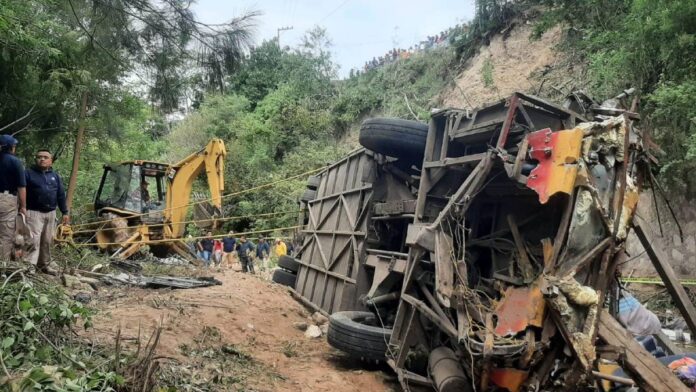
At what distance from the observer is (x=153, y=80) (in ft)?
17.0

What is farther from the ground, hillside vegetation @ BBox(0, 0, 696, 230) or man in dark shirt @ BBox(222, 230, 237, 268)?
hillside vegetation @ BBox(0, 0, 696, 230)

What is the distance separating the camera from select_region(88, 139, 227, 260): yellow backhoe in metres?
11.7

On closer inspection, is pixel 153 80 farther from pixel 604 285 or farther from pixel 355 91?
pixel 355 91

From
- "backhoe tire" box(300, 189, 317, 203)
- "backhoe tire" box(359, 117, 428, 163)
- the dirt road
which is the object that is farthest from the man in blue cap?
"backhoe tire" box(300, 189, 317, 203)

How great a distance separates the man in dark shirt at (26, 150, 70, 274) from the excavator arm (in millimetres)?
5309

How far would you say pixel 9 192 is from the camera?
5625 mm

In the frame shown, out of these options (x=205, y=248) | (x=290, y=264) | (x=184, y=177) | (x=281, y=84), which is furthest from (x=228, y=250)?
(x=281, y=84)

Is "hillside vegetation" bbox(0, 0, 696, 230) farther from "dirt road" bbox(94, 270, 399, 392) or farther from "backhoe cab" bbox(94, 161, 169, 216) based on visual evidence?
"dirt road" bbox(94, 270, 399, 392)

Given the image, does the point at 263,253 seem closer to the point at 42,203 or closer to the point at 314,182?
the point at 314,182

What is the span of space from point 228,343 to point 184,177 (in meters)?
7.23

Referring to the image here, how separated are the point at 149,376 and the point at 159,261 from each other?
947cm

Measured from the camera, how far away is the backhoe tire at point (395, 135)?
6.09 metres

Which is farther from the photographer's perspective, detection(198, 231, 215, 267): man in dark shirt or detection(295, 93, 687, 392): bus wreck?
detection(198, 231, 215, 267): man in dark shirt

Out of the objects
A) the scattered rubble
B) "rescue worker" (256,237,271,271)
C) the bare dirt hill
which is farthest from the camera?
"rescue worker" (256,237,271,271)
